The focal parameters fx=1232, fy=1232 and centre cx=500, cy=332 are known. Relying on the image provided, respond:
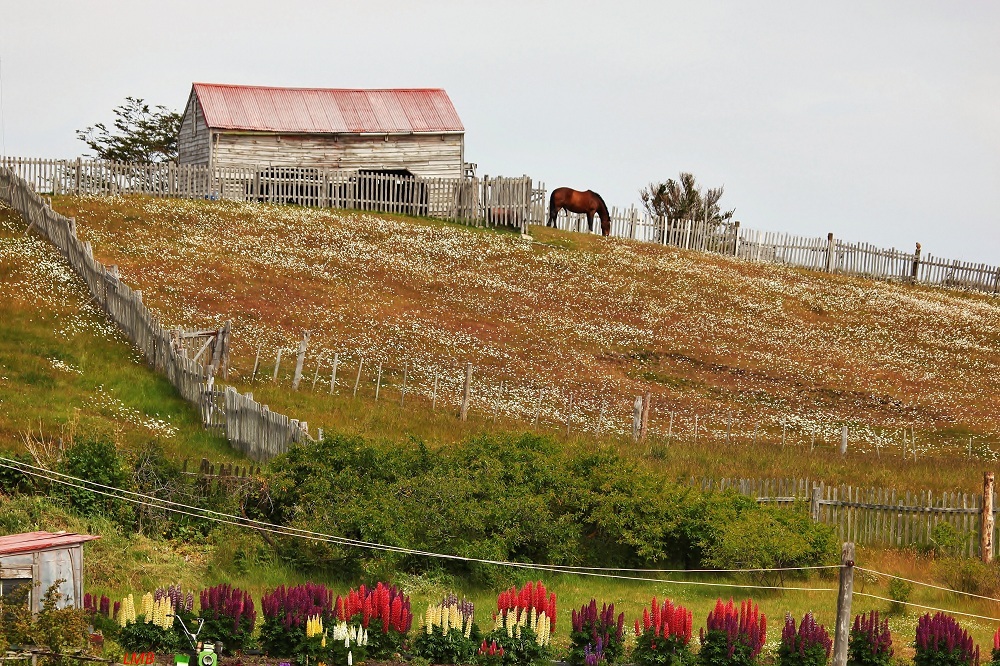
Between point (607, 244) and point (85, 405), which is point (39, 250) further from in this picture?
point (607, 244)

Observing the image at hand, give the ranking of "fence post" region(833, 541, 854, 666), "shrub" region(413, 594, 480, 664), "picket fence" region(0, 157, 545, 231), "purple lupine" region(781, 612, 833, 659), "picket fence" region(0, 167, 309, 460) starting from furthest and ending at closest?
"picket fence" region(0, 157, 545, 231) → "picket fence" region(0, 167, 309, 460) → "purple lupine" region(781, 612, 833, 659) → "shrub" region(413, 594, 480, 664) → "fence post" region(833, 541, 854, 666)

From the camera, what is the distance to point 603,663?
1566cm

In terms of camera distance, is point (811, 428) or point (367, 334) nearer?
point (811, 428)

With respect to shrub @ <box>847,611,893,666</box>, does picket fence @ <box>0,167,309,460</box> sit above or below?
above

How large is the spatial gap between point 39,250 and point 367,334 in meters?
11.1

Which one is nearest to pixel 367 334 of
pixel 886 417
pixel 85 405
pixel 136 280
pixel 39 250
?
pixel 136 280

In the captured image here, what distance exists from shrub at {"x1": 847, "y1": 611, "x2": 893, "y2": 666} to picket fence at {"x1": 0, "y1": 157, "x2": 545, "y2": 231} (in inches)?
1705

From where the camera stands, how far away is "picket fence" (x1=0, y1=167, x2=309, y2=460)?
24359 mm

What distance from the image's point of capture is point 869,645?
16156mm

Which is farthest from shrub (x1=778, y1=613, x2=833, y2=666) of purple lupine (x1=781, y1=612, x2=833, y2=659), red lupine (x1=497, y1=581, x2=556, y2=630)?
red lupine (x1=497, y1=581, x2=556, y2=630)

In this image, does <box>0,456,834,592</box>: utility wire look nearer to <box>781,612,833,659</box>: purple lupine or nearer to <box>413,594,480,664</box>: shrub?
<box>781,612,833,659</box>: purple lupine

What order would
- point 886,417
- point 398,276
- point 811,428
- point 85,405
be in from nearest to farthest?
1. point 85,405
2. point 811,428
3. point 886,417
4. point 398,276

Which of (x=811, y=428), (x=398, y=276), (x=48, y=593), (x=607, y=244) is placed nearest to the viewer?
(x=48, y=593)

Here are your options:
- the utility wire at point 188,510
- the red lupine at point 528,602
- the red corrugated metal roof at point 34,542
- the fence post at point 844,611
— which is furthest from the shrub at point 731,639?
the red corrugated metal roof at point 34,542
